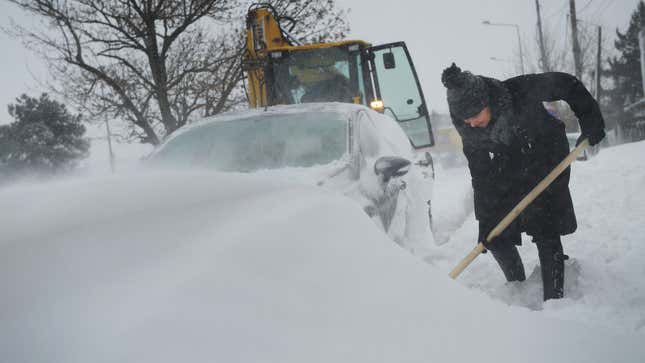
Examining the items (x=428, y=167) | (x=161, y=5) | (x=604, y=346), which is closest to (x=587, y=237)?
(x=428, y=167)

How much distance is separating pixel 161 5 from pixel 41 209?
8.75 meters

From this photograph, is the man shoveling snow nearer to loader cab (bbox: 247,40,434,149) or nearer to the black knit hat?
the black knit hat

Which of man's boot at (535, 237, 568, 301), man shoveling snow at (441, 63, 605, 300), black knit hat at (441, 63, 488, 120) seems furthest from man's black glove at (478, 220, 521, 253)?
black knit hat at (441, 63, 488, 120)

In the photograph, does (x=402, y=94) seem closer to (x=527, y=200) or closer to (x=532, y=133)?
(x=532, y=133)

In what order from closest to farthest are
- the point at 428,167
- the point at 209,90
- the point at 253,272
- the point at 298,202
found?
the point at 253,272
the point at 298,202
the point at 428,167
the point at 209,90

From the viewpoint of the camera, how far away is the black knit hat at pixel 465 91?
2.57 meters

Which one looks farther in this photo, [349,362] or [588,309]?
[588,309]

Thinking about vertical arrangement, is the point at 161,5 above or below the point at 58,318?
above

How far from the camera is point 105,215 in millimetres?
934

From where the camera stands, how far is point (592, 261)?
3131 mm

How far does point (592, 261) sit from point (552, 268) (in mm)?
698

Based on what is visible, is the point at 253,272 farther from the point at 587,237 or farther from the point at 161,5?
the point at 161,5

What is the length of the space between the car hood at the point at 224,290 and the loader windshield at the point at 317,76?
5.23 meters

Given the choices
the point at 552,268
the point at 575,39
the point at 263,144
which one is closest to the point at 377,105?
the point at 263,144
